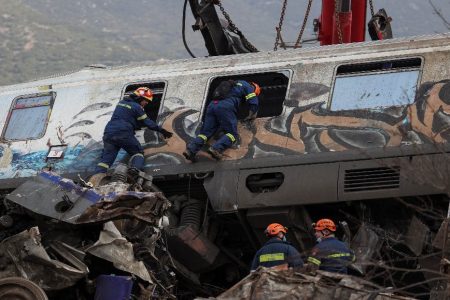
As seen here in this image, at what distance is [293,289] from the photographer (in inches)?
485

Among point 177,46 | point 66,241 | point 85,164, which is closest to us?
point 66,241

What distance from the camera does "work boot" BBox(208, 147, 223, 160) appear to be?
56.8 ft

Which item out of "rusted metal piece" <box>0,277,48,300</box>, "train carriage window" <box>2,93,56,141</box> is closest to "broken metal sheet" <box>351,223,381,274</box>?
"rusted metal piece" <box>0,277,48,300</box>

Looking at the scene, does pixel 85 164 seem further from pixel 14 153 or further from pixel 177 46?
pixel 177 46

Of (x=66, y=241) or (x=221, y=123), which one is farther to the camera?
(x=221, y=123)

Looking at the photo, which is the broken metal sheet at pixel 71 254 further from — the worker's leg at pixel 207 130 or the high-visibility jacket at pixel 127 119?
the high-visibility jacket at pixel 127 119

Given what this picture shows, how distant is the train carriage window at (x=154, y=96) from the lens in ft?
62.0

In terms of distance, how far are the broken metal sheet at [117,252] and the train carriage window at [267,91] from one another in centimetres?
349

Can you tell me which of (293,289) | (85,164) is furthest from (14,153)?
(293,289)

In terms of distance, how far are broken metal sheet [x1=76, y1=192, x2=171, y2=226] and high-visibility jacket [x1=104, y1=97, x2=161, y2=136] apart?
2507 millimetres

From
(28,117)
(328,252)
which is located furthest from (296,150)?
(28,117)

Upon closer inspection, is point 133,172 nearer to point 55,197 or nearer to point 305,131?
point 55,197

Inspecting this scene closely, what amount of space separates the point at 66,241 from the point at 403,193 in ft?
14.3

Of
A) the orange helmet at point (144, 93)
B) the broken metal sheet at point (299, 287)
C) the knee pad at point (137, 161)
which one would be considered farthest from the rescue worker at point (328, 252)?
the orange helmet at point (144, 93)
